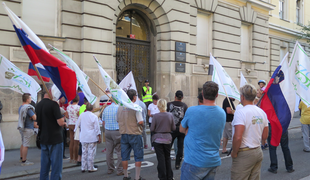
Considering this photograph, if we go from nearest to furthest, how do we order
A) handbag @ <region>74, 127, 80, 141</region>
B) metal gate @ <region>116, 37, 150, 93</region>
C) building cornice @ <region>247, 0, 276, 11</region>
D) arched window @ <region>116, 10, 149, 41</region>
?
handbag @ <region>74, 127, 80, 141</region>
metal gate @ <region>116, 37, 150, 93</region>
arched window @ <region>116, 10, 149, 41</region>
building cornice @ <region>247, 0, 276, 11</region>

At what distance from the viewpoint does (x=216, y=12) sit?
15773 mm

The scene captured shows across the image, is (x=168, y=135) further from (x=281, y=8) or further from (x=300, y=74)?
(x=281, y=8)

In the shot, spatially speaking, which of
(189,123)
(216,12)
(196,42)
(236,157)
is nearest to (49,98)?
(189,123)

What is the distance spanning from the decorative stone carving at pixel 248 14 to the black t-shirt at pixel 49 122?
622 inches

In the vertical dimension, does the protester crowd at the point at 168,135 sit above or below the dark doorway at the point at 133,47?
below

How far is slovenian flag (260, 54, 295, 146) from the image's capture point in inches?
192

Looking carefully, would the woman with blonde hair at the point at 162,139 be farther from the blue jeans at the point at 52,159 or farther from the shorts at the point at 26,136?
the shorts at the point at 26,136

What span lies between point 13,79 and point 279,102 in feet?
19.1

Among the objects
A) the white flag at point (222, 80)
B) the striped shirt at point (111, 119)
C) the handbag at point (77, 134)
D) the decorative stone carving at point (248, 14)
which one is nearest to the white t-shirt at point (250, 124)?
the white flag at point (222, 80)

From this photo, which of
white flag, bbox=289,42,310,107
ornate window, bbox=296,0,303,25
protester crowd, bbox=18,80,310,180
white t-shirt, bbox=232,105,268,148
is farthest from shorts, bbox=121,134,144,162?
ornate window, bbox=296,0,303,25

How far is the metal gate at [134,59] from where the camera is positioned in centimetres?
1260

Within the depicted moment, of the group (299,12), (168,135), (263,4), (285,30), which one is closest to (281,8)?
(285,30)

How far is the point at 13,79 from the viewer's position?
5957 mm

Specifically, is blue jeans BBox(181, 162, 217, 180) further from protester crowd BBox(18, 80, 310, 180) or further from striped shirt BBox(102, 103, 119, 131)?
striped shirt BBox(102, 103, 119, 131)
